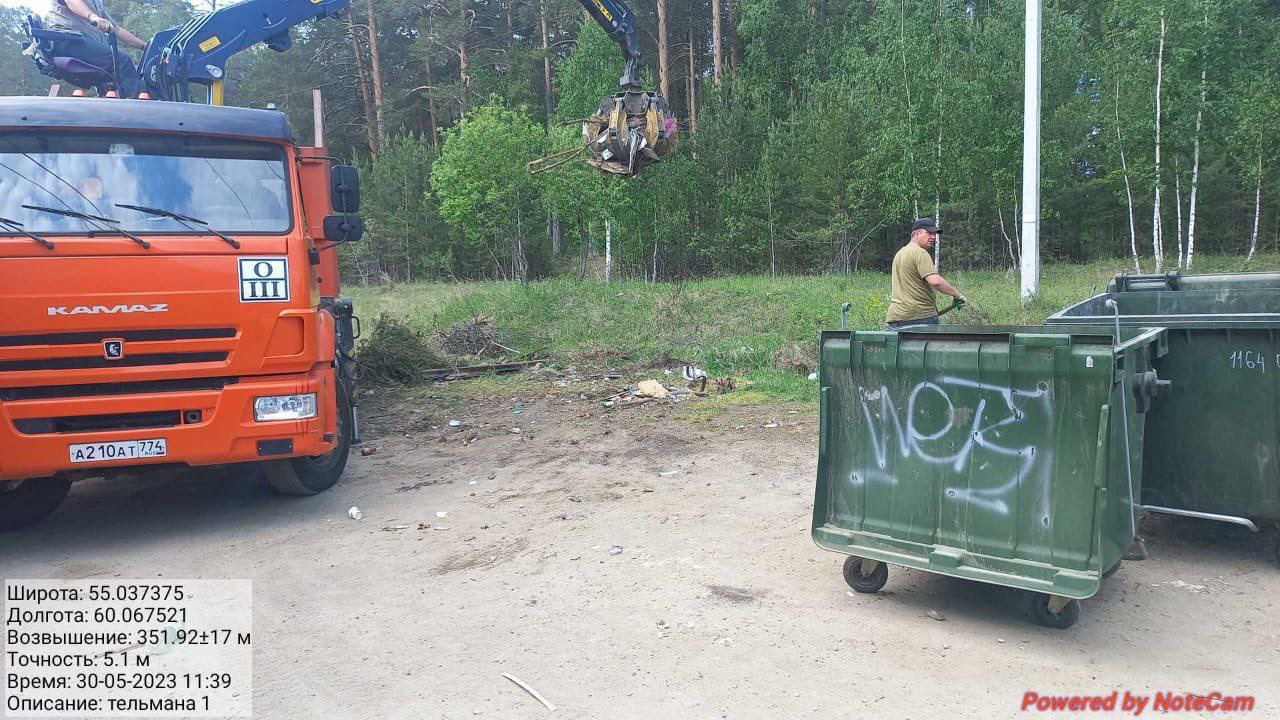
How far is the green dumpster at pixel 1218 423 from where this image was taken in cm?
473

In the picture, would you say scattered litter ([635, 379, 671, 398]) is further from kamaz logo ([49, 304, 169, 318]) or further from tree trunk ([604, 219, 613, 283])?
tree trunk ([604, 219, 613, 283])

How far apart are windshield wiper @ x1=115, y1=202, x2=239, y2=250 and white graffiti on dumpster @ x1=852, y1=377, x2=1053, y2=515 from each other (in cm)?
433

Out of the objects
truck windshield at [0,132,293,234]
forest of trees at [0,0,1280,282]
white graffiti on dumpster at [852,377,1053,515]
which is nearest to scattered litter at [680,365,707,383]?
truck windshield at [0,132,293,234]

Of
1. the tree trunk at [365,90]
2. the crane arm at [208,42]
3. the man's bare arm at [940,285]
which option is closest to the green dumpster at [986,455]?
the man's bare arm at [940,285]

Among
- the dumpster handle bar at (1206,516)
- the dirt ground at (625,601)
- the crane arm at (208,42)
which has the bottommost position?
the dirt ground at (625,601)

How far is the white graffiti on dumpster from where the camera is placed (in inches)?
155

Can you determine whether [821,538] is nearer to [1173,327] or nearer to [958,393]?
[958,393]

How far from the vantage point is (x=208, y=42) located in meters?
8.64

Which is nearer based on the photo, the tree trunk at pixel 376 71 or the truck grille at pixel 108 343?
the truck grille at pixel 108 343

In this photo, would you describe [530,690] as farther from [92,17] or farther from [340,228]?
[92,17]

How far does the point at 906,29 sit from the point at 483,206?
16.2 meters

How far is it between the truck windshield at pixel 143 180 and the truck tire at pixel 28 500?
204 cm

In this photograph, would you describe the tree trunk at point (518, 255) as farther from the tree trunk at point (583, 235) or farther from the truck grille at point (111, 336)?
the truck grille at point (111, 336)

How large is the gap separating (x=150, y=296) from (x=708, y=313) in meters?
12.7
